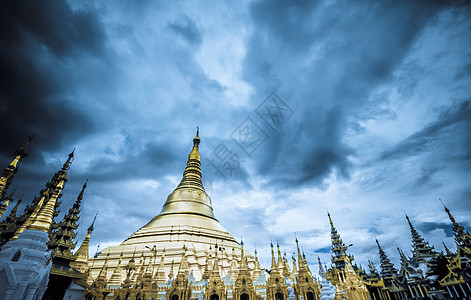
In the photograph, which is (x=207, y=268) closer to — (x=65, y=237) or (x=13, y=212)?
(x=65, y=237)

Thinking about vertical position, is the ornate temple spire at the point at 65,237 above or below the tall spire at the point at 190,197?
below

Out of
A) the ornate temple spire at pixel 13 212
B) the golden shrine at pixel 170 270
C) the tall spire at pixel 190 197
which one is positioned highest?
the tall spire at pixel 190 197

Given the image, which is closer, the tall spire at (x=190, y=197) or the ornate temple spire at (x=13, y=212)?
the ornate temple spire at (x=13, y=212)

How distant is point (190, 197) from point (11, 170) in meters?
20.1

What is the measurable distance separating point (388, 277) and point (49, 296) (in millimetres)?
34581

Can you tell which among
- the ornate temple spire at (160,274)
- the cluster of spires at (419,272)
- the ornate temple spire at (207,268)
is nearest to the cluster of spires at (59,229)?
the ornate temple spire at (160,274)

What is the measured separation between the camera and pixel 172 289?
1736 centimetres

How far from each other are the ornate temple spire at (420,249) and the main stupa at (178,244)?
17.4 metres

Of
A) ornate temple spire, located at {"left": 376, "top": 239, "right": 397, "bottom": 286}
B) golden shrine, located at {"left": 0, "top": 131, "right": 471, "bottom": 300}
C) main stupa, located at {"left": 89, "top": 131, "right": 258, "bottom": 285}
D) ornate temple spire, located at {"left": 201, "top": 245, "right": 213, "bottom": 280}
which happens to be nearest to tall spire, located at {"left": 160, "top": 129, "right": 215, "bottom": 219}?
main stupa, located at {"left": 89, "top": 131, "right": 258, "bottom": 285}

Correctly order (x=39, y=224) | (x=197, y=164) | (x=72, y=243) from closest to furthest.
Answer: (x=39, y=224) → (x=72, y=243) → (x=197, y=164)

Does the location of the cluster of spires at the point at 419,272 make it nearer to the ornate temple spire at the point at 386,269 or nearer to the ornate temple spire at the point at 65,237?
the ornate temple spire at the point at 386,269

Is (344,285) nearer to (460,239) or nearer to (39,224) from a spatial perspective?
(460,239)

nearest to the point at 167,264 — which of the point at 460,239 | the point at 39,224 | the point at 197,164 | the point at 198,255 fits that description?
the point at 198,255

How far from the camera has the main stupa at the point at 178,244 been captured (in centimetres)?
2100
